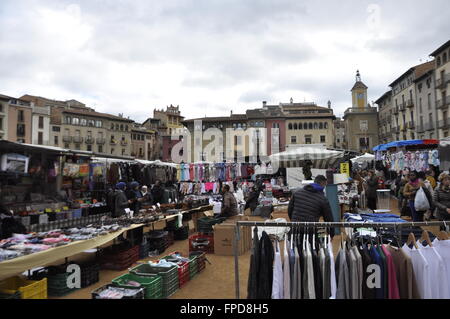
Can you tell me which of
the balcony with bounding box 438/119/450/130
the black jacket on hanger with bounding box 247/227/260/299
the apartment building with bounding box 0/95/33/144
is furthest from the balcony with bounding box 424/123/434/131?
the apartment building with bounding box 0/95/33/144

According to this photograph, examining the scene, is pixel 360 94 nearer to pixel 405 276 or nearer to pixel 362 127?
pixel 362 127

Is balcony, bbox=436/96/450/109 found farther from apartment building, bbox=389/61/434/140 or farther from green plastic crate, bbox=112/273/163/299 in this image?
green plastic crate, bbox=112/273/163/299

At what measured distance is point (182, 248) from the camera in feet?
24.0

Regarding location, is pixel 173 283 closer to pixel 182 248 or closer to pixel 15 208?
pixel 182 248

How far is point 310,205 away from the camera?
4180mm

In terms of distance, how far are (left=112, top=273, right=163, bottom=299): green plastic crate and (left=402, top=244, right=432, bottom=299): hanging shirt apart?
9.96ft

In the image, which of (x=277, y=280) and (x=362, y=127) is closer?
(x=277, y=280)

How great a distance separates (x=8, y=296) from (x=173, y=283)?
Result: 2043mm

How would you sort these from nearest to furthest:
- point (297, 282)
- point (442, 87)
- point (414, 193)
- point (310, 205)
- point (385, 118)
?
point (297, 282)
point (310, 205)
point (414, 193)
point (442, 87)
point (385, 118)

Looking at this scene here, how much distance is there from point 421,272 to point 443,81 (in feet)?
110

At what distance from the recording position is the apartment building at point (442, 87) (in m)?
28.6

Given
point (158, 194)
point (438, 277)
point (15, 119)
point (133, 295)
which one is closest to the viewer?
point (438, 277)

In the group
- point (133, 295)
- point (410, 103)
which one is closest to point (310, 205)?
point (133, 295)

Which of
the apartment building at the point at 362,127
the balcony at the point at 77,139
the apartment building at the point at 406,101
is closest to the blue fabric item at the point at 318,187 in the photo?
the apartment building at the point at 406,101
